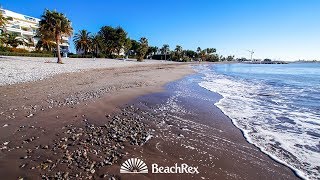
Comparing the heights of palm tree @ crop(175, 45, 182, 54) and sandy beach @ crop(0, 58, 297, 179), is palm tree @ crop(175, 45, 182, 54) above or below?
above

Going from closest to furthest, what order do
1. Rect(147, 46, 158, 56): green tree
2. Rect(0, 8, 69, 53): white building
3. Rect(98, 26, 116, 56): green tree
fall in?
Rect(0, 8, 69, 53): white building → Rect(98, 26, 116, 56): green tree → Rect(147, 46, 158, 56): green tree

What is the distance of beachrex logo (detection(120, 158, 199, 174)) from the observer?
4539mm

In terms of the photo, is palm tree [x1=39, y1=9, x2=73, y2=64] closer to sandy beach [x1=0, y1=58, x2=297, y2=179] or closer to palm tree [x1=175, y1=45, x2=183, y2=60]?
sandy beach [x1=0, y1=58, x2=297, y2=179]

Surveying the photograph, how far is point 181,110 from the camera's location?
9922mm

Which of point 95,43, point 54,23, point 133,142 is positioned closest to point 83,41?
point 95,43

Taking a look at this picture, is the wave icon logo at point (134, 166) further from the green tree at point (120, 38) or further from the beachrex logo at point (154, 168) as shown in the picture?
the green tree at point (120, 38)

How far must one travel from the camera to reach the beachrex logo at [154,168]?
454cm

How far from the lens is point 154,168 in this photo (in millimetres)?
4680

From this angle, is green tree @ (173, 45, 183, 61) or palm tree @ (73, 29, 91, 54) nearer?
palm tree @ (73, 29, 91, 54)

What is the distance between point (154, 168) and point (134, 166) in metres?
0.42

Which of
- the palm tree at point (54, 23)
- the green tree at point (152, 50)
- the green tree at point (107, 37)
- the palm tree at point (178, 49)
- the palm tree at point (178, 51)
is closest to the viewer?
the palm tree at point (54, 23)

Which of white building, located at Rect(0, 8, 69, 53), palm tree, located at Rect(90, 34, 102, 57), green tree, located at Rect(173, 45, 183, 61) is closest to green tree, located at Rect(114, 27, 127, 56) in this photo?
palm tree, located at Rect(90, 34, 102, 57)

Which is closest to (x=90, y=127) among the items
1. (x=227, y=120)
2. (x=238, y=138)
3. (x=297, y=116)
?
(x=238, y=138)

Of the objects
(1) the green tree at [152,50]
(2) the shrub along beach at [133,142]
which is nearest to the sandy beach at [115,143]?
(2) the shrub along beach at [133,142]
